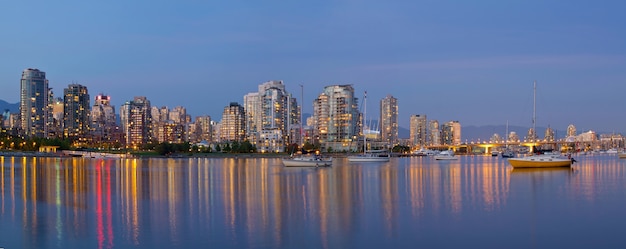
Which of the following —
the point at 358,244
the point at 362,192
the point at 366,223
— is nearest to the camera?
the point at 358,244

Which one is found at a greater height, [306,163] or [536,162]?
[536,162]

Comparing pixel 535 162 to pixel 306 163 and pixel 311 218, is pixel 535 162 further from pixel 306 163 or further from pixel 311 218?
pixel 311 218

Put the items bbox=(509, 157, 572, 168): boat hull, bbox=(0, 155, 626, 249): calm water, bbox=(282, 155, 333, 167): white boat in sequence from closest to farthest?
bbox=(0, 155, 626, 249): calm water, bbox=(509, 157, 572, 168): boat hull, bbox=(282, 155, 333, 167): white boat

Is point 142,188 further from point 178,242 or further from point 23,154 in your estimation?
point 23,154

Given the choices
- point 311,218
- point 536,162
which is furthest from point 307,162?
point 311,218

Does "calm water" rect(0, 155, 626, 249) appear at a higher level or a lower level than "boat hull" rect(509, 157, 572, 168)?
higher

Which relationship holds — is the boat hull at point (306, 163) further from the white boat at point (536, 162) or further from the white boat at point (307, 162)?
the white boat at point (536, 162)

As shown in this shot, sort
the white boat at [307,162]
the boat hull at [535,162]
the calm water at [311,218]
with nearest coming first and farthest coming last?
the calm water at [311,218], the boat hull at [535,162], the white boat at [307,162]

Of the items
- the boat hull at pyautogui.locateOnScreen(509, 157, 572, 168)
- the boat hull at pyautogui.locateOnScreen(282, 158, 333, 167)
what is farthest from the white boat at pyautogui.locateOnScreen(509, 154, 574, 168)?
the boat hull at pyautogui.locateOnScreen(282, 158, 333, 167)

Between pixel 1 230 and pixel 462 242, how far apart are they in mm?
15226

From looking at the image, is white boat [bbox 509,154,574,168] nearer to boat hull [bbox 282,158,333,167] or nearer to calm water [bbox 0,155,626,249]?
boat hull [bbox 282,158,333,167]

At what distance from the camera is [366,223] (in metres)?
22.9

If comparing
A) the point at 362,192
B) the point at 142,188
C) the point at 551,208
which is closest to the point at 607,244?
the point at 551,208

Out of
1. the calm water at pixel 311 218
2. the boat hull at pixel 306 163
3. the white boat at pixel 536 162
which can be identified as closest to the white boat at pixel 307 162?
the boat hull at pixel 306 163
